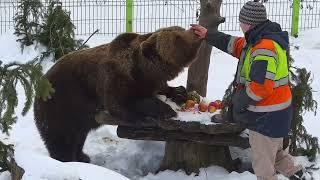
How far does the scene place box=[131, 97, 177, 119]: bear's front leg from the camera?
207 inches

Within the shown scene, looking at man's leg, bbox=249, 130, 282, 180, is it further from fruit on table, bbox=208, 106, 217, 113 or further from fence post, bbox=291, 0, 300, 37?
fence post, bbox=291, 0, 300, 37

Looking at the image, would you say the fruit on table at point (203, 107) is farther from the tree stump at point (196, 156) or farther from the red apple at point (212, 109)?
the tree stump at point (196, 156)

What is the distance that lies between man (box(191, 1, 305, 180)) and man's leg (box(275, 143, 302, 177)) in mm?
172

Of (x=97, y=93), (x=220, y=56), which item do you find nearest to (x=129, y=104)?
(x=97, y=93)

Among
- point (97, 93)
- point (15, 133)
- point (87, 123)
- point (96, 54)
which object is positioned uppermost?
point (96, 54)

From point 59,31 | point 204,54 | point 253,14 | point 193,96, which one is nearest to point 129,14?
point 59,31

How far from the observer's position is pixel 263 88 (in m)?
4.47

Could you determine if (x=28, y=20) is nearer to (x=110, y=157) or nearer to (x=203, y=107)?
(x=110, y=157)

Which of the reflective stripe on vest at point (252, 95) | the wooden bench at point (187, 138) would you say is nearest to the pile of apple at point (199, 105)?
the wooden bench at point (187, 138)

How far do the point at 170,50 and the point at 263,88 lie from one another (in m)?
1.04

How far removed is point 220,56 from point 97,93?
5.39 metres

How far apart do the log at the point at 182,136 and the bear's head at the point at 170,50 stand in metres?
0.62

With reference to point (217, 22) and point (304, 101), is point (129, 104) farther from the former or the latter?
point (304, 101)

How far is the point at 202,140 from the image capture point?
18.0 feet
